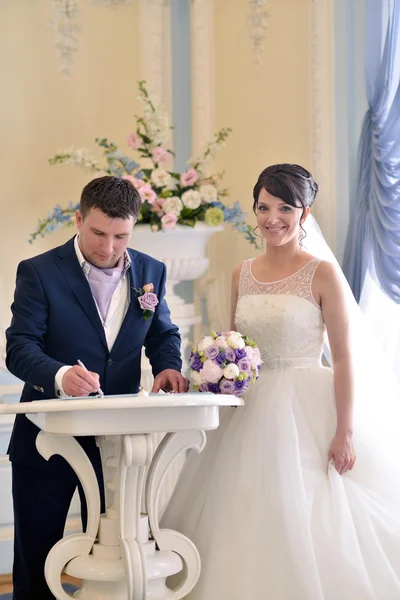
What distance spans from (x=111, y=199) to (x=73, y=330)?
19.3 inches

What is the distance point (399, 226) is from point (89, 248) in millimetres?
1828

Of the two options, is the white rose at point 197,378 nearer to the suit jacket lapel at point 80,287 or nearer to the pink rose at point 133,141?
the suit jacket lapel at point 80,287

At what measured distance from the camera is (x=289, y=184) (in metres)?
3.43

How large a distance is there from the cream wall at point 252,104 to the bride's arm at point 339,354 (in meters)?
1.79

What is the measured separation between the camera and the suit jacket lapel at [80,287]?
3.09m

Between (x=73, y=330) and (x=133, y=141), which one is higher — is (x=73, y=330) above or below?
below

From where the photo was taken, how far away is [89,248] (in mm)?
3074

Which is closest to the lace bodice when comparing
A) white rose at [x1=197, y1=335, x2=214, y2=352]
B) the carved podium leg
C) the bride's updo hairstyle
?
the bride's updo hairstyle

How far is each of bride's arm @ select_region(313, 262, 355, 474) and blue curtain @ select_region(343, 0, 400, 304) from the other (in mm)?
978

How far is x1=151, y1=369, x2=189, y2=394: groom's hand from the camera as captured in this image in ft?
10.4

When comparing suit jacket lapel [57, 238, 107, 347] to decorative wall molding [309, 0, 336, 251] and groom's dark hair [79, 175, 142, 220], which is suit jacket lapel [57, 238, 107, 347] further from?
decorative wall molding [309, 0, 336, 251]

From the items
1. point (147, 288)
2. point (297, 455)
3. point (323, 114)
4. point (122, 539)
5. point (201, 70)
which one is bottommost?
point (122, 539)

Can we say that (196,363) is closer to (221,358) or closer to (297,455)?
(221,358)

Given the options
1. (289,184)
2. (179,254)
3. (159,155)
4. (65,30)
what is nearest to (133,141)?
(159,155)
